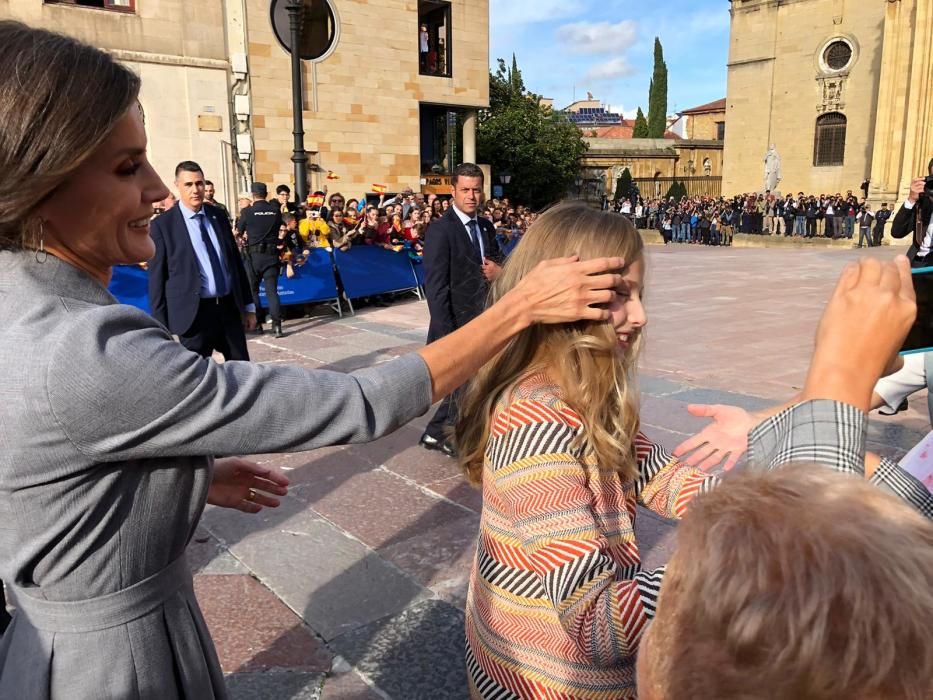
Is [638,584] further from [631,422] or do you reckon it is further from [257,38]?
[257,38]

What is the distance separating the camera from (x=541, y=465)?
131 cm

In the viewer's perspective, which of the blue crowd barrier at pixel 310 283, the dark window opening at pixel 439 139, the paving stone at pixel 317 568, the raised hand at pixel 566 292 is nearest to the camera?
the raised hand at pixel 566 292

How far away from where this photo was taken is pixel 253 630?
300 centimetres

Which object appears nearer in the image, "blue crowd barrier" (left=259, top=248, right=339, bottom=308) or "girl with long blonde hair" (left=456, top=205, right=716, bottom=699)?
"girl with long blonde hair" (left=456, top=205, right=716, bottom=699)

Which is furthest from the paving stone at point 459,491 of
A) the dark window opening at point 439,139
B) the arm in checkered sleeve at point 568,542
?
the dark window opening at point 439,139

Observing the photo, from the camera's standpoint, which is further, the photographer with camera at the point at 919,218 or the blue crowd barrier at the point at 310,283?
the blue crowd barrier at the point at 310,283

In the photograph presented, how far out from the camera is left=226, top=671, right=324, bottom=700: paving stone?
2.62 metres

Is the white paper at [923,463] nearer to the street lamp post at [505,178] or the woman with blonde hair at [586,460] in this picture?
the woman with blonde hair at [586,460]

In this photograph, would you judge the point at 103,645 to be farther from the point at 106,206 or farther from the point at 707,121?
the point at 707,121

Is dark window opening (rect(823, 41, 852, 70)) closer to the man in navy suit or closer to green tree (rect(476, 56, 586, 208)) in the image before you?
green tree (rect(476, 56, 586, 208))

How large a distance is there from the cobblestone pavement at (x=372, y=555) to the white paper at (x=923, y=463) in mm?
795

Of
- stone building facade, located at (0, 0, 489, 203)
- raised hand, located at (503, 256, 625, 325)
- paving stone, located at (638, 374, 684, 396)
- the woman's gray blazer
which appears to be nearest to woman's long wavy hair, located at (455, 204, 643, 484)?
raised hand, located at (503, 256, 625, 325)

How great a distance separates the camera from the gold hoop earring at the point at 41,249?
44.6 inches

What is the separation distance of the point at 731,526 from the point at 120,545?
93 cm
